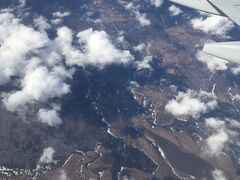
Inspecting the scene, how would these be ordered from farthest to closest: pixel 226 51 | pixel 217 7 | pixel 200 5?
pixel 200 5 < pixel 217 7 < pixel 226 51

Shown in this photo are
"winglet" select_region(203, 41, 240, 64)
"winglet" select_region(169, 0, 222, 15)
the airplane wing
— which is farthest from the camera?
"winglet" select_region(169, 0, 222, 15)

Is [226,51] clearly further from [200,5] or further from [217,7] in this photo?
[200,5]

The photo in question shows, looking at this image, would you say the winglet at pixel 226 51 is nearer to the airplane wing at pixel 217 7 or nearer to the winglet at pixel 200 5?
the airplane wing at pixel 217 7

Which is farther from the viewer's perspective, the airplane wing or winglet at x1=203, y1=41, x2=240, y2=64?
the airplane wing

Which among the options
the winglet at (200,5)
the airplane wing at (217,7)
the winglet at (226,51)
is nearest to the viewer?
the winglet at (226,51)

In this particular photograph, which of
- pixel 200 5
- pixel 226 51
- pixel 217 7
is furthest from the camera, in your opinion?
pixel 200 5

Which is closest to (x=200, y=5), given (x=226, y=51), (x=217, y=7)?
(x=217, y=7)

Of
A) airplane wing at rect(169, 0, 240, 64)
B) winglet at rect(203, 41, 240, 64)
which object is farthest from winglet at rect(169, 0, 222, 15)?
winglet at rect(203, 41, 240, 64)

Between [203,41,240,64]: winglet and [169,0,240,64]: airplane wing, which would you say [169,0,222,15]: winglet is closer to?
[169,0,240,64]: airplane wing

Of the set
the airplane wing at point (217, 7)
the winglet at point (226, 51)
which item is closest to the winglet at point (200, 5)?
the airplane wing at point (217, 7)
